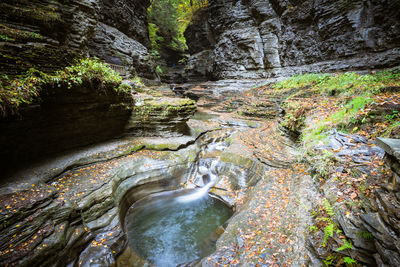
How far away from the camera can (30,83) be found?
496 cm

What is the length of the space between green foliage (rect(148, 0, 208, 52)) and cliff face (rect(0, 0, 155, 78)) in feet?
26.4

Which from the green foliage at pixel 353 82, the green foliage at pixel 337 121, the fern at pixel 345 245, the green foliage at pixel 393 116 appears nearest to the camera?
the fern at pixel 345 245

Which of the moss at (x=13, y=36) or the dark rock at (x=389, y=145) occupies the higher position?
the moss at (x=13, y=36)

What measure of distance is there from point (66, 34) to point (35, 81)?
494 cm

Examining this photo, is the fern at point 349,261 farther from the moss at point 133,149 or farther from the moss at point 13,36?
the moss at point 13,36

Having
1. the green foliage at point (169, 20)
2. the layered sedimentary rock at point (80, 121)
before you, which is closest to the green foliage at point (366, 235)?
the layered sedimentary rock at point (80, 121)

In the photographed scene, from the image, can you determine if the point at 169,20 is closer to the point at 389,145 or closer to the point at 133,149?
the point at 133,149

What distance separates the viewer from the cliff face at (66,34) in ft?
16.9

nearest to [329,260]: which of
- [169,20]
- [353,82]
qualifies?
[353,82]

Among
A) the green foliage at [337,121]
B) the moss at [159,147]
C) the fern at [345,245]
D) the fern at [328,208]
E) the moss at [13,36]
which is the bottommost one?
the moss at [159,147]

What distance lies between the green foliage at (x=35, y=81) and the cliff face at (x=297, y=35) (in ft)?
54.7

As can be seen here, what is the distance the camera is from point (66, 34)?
8203mm

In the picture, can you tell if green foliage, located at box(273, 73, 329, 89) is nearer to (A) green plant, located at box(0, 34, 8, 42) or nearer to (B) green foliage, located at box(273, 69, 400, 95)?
(B) green foliage, located at box(273, 69, 400, 95)

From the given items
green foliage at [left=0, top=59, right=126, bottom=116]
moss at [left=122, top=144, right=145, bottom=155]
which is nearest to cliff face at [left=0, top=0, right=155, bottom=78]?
green foliage at [left=0, top=59, right=126, bottom=116]
